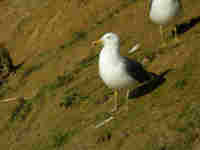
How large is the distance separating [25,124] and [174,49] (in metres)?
4.23

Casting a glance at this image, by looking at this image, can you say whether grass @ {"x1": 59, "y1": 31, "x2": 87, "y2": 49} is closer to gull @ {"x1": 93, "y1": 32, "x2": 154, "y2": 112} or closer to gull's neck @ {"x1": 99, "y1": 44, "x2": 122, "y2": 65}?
gull @ {"x1": 93, "y1": 32, "x2": 154, "y2": 112}

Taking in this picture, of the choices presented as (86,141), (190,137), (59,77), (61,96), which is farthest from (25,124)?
(190,137)

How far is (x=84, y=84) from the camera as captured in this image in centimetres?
974

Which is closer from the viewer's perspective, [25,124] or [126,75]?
[126,75]

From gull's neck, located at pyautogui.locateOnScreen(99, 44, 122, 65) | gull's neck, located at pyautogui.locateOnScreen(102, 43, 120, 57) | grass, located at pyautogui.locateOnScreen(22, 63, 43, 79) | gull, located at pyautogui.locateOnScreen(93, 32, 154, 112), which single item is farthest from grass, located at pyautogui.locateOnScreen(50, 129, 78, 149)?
grass, located at pyautogui.locateOnScreen(22, 63, 43, 79)

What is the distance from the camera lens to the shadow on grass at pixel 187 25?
10.9m

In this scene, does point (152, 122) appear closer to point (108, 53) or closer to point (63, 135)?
point (108, 53)

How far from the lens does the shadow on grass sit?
10.9 metres

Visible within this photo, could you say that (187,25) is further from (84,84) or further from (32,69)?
(32,69)

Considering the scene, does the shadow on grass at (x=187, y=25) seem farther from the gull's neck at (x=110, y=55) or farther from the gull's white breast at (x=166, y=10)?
the gull's neck at (x=110, y=55)

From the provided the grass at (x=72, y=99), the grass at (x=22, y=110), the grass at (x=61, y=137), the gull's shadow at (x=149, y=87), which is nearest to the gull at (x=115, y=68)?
the gull's shadow at (x=149, y=87)

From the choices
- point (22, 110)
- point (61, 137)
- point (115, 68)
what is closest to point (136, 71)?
point (115, 68)

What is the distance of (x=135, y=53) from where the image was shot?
34.6 ft

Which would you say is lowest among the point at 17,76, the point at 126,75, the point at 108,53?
the point at 17,76
